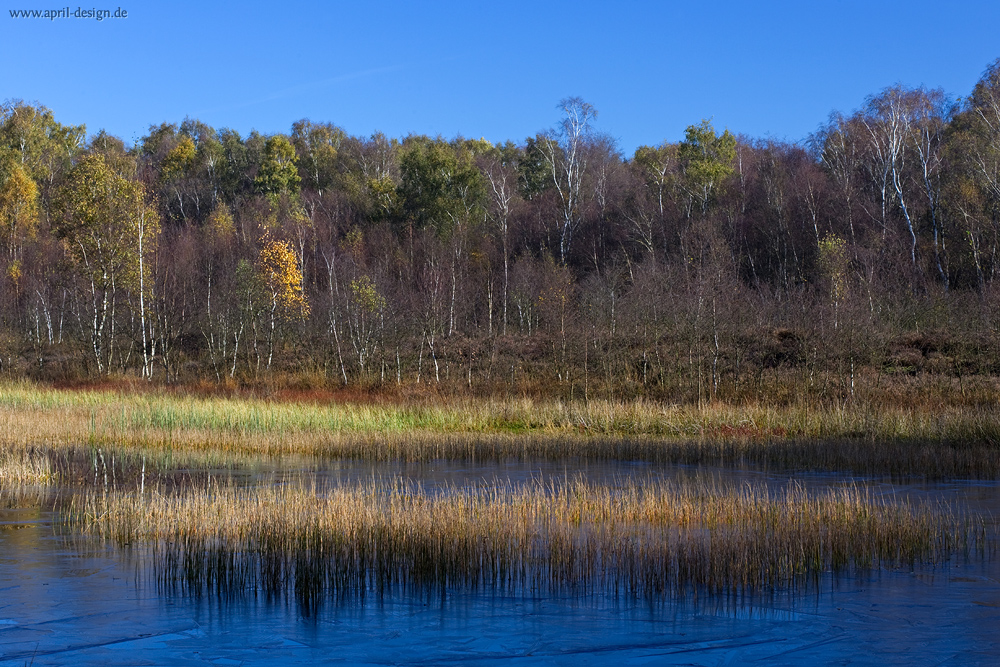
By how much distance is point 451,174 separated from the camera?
182 ft

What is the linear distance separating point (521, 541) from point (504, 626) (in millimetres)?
2156

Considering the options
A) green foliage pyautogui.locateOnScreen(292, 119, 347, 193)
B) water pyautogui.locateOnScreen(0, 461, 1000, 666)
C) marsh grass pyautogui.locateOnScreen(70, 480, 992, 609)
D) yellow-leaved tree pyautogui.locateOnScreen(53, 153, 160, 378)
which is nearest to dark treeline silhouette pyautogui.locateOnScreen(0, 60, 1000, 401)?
yellow-leaved tree pyautogui.locateOnScreen(53, 153, 160, 378)

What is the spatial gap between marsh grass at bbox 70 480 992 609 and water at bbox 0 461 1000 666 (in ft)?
1.11

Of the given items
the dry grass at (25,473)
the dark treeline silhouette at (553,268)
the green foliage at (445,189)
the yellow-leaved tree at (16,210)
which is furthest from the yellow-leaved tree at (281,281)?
the dry grass at (25,473)

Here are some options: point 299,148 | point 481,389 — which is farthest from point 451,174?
point 299,148

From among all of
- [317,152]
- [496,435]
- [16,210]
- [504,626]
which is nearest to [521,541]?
[504,626]

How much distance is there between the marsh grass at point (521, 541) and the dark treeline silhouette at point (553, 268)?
18.6m

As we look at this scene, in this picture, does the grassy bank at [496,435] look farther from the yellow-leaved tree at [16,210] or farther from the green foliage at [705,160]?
the yellow-leaved tree at [16,210]

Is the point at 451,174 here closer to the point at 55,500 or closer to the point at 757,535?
the point at 55,500

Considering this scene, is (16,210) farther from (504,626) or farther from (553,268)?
(504,626)

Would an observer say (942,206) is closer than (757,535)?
No

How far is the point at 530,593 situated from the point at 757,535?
9.25 ft

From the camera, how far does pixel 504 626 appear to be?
764cm

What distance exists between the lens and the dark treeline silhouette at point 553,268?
3550 centimetres
